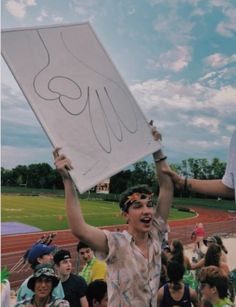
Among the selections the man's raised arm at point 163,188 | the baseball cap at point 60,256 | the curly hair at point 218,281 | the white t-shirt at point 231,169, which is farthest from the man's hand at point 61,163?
the baseball cap at point 60,256

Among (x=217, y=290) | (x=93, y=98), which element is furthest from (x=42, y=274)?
(x=93, y=98)

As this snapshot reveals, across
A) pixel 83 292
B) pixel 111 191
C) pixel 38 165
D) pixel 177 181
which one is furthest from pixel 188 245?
pixel 38 165

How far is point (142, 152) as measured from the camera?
7.45 ft

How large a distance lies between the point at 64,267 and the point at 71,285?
24 cm

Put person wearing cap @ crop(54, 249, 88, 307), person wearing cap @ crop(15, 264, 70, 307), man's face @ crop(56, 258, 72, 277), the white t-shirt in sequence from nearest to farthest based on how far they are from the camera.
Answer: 1. the white t-shirt
2. person wearing cap @ crop(15, 264, 70, 307)
3. person wearing cap @ crop(54, 249, 88, 307)
4. man's face @ crop(56, 258, 72, 277)

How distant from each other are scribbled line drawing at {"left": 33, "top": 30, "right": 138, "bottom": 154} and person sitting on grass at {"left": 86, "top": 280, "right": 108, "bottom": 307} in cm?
164

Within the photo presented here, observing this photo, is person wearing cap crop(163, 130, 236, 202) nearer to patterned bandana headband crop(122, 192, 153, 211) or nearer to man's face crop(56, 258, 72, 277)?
patterned bandana headband crop(122, 192, 153, 211)

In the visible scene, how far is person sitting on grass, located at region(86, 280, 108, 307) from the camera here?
10.8ft

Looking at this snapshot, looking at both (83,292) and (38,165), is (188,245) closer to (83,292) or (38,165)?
(83,292)

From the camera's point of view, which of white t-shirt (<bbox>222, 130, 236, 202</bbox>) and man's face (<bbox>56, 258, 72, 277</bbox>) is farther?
man's face (<bbox>56, 258, 72, 277</bbox>)

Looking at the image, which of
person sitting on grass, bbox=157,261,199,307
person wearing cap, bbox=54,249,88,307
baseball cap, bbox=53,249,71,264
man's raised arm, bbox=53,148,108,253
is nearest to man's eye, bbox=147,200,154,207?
man's raised arm, bbox=53,148,108,253

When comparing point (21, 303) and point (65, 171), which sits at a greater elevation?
point (65, 171)

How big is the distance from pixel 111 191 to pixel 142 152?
6619cm

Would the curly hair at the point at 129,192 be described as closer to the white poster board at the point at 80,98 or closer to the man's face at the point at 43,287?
the white poster board at the point at 80,98
